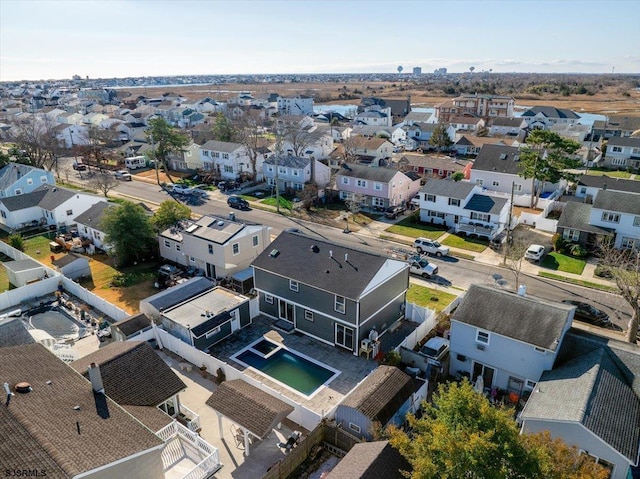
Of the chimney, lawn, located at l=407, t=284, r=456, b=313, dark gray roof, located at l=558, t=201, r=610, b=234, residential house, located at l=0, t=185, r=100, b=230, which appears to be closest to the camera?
the chimney

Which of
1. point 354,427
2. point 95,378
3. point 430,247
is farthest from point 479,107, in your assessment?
point 95,378

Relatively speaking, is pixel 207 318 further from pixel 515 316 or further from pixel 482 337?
pixel 515 316

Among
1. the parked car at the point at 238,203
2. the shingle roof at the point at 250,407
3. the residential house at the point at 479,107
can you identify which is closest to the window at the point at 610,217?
the shingle roof at the point at 250,407

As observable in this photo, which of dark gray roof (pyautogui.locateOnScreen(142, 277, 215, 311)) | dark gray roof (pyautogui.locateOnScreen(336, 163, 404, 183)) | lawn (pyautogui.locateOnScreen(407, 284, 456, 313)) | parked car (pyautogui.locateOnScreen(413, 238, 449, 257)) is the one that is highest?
dark gray roof (pyautogui.locateOnScreen(336, 163, 404, 183))

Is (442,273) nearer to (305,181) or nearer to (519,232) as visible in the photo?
(519,232)

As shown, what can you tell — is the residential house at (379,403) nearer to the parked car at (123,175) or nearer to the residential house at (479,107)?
the parked car at (123,175)

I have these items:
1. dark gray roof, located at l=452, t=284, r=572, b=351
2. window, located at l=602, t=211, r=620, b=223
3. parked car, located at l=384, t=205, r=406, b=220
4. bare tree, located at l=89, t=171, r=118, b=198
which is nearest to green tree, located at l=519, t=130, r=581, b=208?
window, located at l=602, t=211, r=620, b=223

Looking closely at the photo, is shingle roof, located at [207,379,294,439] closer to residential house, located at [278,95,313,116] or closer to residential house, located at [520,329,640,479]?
residential house, located at [520,329,640,479]
